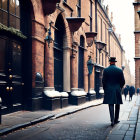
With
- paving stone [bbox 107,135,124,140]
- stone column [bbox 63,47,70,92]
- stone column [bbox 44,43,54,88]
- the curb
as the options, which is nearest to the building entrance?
Result: the curb

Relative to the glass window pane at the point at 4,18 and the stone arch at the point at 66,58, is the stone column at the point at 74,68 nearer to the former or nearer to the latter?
the stone arch at the point at 66,58

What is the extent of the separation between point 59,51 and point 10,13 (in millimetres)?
5450

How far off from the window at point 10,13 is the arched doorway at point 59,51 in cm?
423

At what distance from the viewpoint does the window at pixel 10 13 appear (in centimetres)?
982

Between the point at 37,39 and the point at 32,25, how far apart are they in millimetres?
565

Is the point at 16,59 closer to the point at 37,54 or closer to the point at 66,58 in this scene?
the point at 37,54

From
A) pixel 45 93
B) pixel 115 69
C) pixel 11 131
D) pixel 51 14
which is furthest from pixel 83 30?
pixel 11 131

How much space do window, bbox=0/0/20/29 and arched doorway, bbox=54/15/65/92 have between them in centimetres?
423

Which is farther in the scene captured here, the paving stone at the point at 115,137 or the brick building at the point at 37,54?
the brick building at the point at 37,54

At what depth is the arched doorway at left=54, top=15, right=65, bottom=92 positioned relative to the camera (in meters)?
15.1

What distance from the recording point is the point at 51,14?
44.1ft

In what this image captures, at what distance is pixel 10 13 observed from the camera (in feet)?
34.0

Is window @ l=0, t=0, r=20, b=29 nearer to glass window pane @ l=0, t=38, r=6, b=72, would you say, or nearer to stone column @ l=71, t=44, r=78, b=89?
glass window pane @ l=0, t=38, r=6, b=72

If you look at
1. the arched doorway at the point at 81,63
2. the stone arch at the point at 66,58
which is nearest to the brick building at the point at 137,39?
the arched doorway at the point at 81,63
